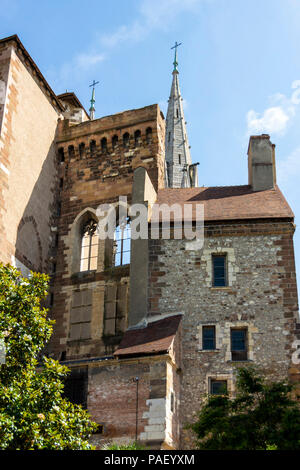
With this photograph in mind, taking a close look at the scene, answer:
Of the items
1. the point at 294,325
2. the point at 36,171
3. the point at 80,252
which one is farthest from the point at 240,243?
the point at 36,171

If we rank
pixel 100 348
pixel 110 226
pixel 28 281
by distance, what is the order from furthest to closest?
pixel 110 226
pixel 100 348
pixel 28 281

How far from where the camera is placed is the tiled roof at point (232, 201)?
91.8 feet

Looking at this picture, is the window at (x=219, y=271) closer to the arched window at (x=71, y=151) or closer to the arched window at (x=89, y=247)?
the arched window at (x=89, y=247)

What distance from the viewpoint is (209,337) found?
85.4 feet

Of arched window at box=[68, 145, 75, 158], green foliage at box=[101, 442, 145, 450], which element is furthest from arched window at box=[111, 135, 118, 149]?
green foliage at box=[101, 442, 145, 450]

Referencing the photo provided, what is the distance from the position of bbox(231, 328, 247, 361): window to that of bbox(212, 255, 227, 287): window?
1869mm

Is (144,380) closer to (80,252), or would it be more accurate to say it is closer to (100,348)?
(100,348)

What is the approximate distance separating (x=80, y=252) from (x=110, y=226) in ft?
6.06

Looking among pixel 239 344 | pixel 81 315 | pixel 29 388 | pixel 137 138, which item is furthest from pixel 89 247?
pixel 29 388

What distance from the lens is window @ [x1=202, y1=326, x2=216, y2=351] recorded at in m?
25.9

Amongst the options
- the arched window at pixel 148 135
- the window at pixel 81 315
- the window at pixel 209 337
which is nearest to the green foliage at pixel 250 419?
the window at pixel 209 337

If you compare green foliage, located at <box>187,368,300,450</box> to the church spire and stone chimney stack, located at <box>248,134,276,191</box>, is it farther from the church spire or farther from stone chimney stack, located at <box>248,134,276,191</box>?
the church spire

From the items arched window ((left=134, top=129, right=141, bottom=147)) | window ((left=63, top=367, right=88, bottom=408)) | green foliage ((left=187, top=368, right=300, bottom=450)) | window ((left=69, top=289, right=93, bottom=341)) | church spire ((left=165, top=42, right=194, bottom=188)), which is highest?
church spire ((left=165, top=42, right=194, bottom=188))

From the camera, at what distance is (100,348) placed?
2880 cm
